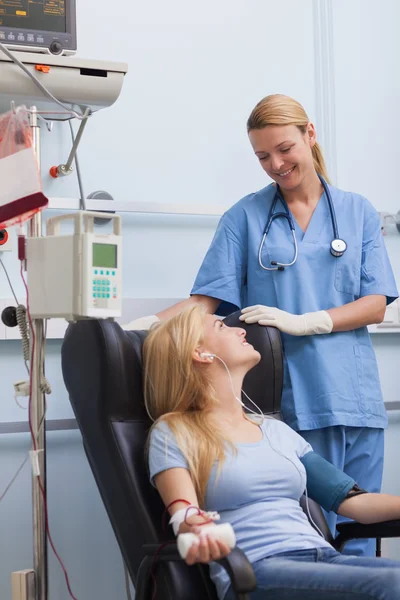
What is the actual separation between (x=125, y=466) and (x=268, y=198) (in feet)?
2.95

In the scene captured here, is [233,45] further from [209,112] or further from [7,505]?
[7,505]

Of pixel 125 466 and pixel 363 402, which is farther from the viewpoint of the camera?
pixel 363 402

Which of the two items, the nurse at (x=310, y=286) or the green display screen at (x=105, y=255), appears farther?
the nurse at (x=310, y=286)

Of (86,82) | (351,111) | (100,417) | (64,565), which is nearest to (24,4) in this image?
(86,82)

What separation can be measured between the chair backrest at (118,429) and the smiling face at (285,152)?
63 centimetres

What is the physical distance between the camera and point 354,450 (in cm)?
207

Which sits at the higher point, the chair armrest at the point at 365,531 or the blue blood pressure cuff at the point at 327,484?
the blue blood pressure cuff at the point at 327,484

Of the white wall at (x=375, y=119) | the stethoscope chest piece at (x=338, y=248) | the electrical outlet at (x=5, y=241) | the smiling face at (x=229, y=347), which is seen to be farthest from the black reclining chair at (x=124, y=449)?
the white wall at (x=375, y=119)

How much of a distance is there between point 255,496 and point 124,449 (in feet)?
0.87

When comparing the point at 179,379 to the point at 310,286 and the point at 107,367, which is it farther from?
the point at 310,286

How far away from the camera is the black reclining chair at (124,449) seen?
1535mm

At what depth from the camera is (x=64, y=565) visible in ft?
7.88

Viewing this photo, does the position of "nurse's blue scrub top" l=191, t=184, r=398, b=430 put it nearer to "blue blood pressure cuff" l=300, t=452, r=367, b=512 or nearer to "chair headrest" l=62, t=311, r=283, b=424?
"blue blood pressure cuff" l=300, t=452, r=367, b=512

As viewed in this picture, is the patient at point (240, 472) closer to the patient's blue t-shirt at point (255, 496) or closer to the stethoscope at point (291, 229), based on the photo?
the patient's blue t-shirt at point (255, 496)
